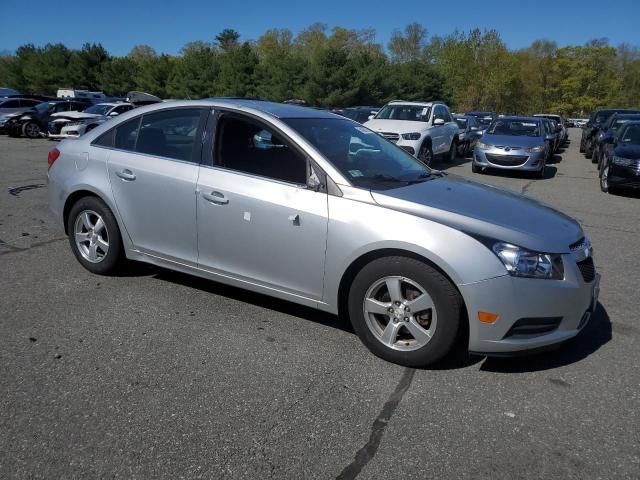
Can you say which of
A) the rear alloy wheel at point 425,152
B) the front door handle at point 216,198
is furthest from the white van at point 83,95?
the front door handle at point 216,198

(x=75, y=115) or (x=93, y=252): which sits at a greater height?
(x=75, y=115)

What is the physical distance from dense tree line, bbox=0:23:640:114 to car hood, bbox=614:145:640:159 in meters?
35.0

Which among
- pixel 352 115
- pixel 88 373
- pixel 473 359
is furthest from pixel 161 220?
pixel 352 115

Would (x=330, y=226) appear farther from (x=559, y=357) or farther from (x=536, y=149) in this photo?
(x=536, y=149)

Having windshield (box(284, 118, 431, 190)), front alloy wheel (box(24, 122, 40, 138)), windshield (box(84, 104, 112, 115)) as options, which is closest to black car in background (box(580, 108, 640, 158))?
windshield (box(284, 118, 431, 190))

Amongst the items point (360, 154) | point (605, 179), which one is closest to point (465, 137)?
point (605, 179)

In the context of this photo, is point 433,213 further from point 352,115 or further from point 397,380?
point 352,115

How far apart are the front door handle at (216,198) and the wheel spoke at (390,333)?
1.48 m

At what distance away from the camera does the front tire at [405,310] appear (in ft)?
10.4

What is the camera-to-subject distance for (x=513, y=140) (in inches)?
550

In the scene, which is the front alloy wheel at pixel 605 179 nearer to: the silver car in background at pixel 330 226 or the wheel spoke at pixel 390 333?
the silver car in background at pixel 330 226

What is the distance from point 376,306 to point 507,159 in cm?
1140

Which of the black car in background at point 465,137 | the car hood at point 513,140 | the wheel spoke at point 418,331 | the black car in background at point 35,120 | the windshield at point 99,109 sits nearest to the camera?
the wheel spoke at point 418,331

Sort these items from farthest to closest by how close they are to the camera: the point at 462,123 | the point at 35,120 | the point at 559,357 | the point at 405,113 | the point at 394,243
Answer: the point at 35,120
the point at 462,123
the point at 405,113
the point at 559,357
the point at 394,243
